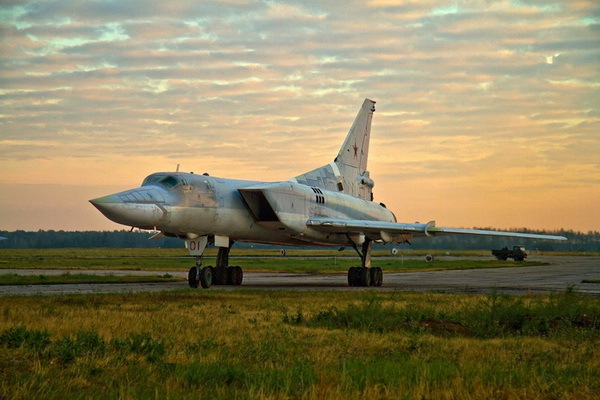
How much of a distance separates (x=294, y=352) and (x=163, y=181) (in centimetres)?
1495

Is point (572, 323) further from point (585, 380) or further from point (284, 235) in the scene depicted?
point (284, 235)

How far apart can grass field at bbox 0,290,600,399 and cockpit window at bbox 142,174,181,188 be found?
26.8 feet

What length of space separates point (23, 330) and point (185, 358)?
2.60 metres

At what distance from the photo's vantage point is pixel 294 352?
359 inches

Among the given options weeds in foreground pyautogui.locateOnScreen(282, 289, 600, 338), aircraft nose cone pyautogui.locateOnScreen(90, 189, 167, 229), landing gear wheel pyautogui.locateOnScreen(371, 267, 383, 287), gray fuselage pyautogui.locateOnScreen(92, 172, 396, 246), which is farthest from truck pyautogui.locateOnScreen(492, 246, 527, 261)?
weeds in foreground pyautogui.locateOnScreen(282, 289, 600, 338)

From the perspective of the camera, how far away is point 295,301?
1731 cm

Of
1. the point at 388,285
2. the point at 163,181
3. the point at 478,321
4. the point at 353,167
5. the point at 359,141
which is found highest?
the point at 359,141

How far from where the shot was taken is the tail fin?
3142 centimetres

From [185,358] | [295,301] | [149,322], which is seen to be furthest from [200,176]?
[185,358]

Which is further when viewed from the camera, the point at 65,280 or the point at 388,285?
the point at 388,285

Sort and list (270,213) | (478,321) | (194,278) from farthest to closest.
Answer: (270,213) → (194,278) → (478,321)

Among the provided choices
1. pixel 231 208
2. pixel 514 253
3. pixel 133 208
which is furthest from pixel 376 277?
pixel 514 253

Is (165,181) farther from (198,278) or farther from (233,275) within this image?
(233,275)

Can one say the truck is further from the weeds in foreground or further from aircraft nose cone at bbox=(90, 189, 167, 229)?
the weeds in foreground
